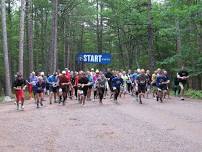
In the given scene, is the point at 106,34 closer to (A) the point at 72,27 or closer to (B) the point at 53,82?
(A) the point at 72,27

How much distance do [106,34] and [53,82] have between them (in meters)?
45.7

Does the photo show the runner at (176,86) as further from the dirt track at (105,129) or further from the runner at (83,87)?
the dirt track at (105,129)

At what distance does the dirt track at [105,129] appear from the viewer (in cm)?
1374

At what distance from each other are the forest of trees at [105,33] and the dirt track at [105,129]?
1389cm

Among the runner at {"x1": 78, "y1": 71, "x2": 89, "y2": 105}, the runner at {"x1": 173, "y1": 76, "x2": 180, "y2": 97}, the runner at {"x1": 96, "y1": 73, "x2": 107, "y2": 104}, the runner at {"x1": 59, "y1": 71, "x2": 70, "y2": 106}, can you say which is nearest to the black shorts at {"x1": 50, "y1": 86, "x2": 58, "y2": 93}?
the runner at {"x1": 59, "y1": 71, "x2": 70, "y2": 106}

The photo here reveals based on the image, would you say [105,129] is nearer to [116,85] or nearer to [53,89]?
[116,85]

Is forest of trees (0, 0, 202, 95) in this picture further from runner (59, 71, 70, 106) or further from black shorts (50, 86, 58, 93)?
→ runner (59, 71, 70, 106)

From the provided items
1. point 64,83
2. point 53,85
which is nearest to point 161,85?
point 64,83

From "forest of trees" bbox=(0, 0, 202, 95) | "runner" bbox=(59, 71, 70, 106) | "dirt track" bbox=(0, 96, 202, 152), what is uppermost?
"forest of trees" bbox=(0, 0, 202, 95)

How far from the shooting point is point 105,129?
17.1m

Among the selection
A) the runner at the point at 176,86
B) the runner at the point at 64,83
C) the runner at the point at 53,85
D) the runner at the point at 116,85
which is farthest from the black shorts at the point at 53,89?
the runner at the point at 176,86

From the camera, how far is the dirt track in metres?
13.7

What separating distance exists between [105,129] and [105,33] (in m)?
57.5

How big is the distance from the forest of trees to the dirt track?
1389 cm
